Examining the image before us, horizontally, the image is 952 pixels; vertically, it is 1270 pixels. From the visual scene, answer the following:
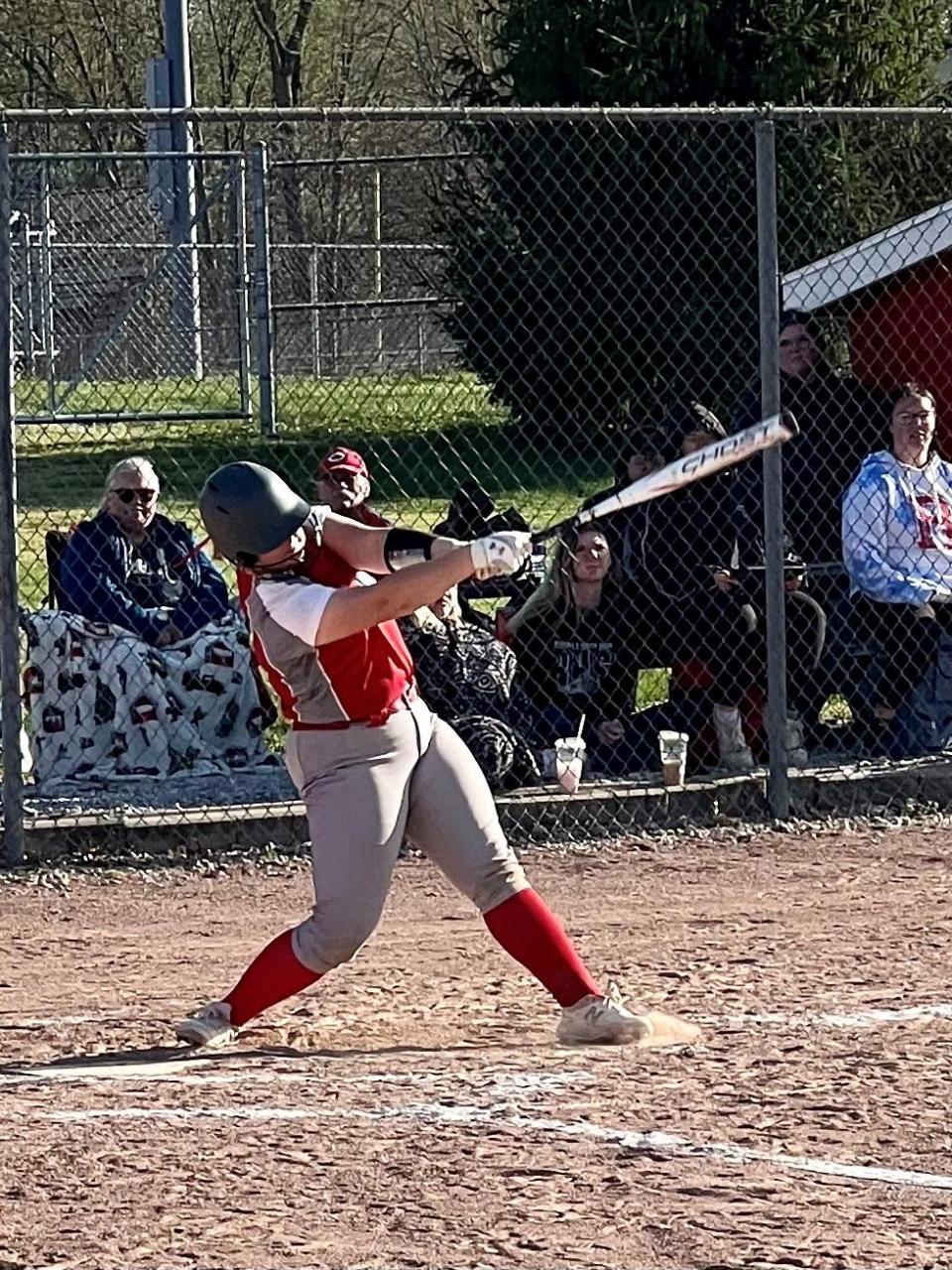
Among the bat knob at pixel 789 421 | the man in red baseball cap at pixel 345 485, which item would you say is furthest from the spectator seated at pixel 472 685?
the bat knob at pixel 789 421

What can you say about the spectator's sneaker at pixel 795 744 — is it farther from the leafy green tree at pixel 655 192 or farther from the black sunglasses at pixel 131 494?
the leafy green tree at pixel 655 192

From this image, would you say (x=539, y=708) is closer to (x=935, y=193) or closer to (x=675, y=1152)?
(x=675, y=1152)

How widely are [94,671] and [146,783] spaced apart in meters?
0.49

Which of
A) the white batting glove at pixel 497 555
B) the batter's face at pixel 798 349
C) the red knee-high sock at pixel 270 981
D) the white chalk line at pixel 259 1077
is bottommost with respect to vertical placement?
the white chalk line at pixel 259 1077

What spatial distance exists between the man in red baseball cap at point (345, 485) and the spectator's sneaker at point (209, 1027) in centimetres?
315

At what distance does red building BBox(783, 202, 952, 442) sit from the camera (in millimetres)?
10469

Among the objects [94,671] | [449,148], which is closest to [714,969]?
[94,671]

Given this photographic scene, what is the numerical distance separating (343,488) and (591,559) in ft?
3.47

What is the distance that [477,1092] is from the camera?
5230 millimetres

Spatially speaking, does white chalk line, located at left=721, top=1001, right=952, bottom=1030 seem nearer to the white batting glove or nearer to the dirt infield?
the dirt infield

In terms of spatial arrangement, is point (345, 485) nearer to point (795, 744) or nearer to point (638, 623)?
point (638, 623)

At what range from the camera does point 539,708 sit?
8938 mm

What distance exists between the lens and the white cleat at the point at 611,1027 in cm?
563

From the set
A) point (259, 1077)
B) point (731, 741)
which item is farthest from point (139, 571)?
point (259, 1077)
